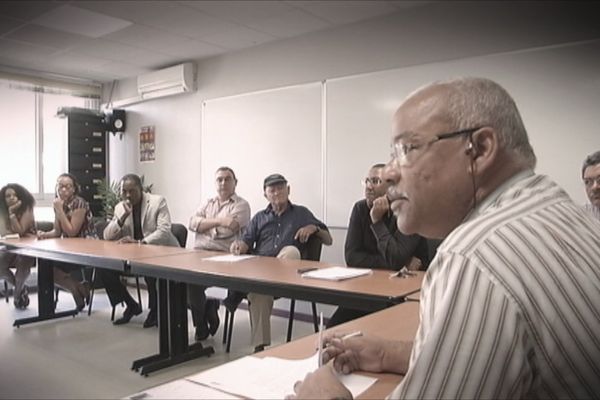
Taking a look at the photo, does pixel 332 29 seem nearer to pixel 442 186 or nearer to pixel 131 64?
pixel 131 64

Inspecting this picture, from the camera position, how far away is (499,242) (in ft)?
2.11

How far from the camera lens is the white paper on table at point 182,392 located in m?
0.96

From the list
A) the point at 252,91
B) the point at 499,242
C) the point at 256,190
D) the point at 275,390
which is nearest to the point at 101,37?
the point at 252,91

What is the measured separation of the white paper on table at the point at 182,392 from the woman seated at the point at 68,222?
3.81 metres

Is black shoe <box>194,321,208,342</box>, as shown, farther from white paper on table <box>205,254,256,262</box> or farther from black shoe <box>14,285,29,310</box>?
black shoe <box>14,285,29,310</box>

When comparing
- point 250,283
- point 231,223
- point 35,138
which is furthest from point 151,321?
point 35,138

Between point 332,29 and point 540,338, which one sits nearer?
point 540,338

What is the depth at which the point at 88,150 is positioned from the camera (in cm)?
583

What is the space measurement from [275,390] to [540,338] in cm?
57

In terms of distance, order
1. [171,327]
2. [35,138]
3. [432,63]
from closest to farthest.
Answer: [171,327], [432,63], [35,138]

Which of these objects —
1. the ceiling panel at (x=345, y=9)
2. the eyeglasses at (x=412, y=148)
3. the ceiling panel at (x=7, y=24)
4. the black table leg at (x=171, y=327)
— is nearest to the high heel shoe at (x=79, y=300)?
the black table leg at (x=171, y=327)

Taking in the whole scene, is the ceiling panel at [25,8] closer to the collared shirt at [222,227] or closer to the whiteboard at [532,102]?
the collared shirt at [222,227]

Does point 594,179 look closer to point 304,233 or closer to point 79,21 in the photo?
point 304,233

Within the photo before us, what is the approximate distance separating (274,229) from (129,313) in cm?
169
